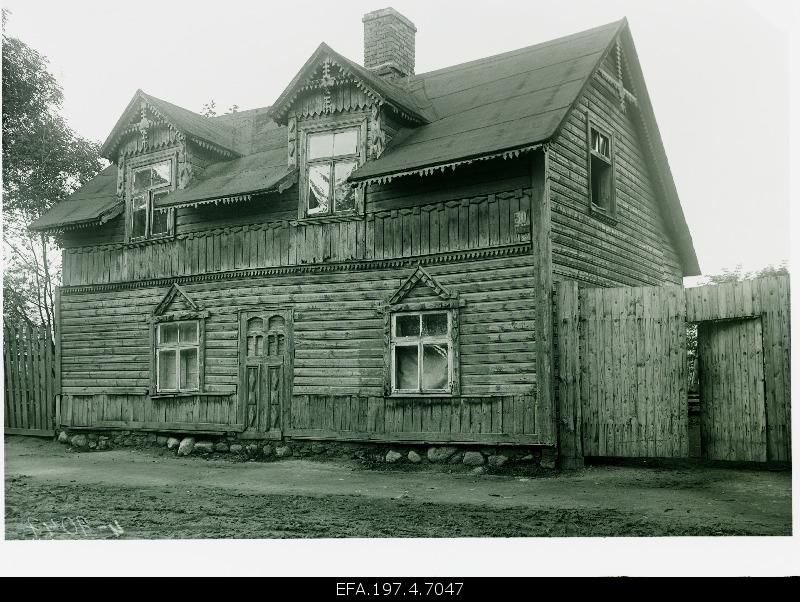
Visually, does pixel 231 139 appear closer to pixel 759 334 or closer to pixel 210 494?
pixel 210 494

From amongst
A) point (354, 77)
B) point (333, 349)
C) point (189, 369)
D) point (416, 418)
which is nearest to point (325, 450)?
point (333, 349)

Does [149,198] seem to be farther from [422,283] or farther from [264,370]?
[422,283]

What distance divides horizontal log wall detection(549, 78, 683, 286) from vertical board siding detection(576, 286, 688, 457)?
1.18 m

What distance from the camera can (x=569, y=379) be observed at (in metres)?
12.0

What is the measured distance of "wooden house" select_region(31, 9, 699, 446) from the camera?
12680mm

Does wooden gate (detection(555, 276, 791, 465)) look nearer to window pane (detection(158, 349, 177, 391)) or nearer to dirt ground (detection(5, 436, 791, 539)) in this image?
dirt ground (detection(5, 436, 791, 539))

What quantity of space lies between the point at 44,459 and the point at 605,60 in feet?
40.8

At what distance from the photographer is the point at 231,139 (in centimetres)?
1753

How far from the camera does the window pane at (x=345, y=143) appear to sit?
567 inches

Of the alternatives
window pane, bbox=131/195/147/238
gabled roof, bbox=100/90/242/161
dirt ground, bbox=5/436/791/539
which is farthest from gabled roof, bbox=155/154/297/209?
dirt ground, bbox=5/436/791/539

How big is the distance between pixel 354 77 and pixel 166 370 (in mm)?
6998

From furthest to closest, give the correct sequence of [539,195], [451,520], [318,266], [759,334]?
1. [318,266]
2. [539,195]
3. [759,334]
4. [451,520]
